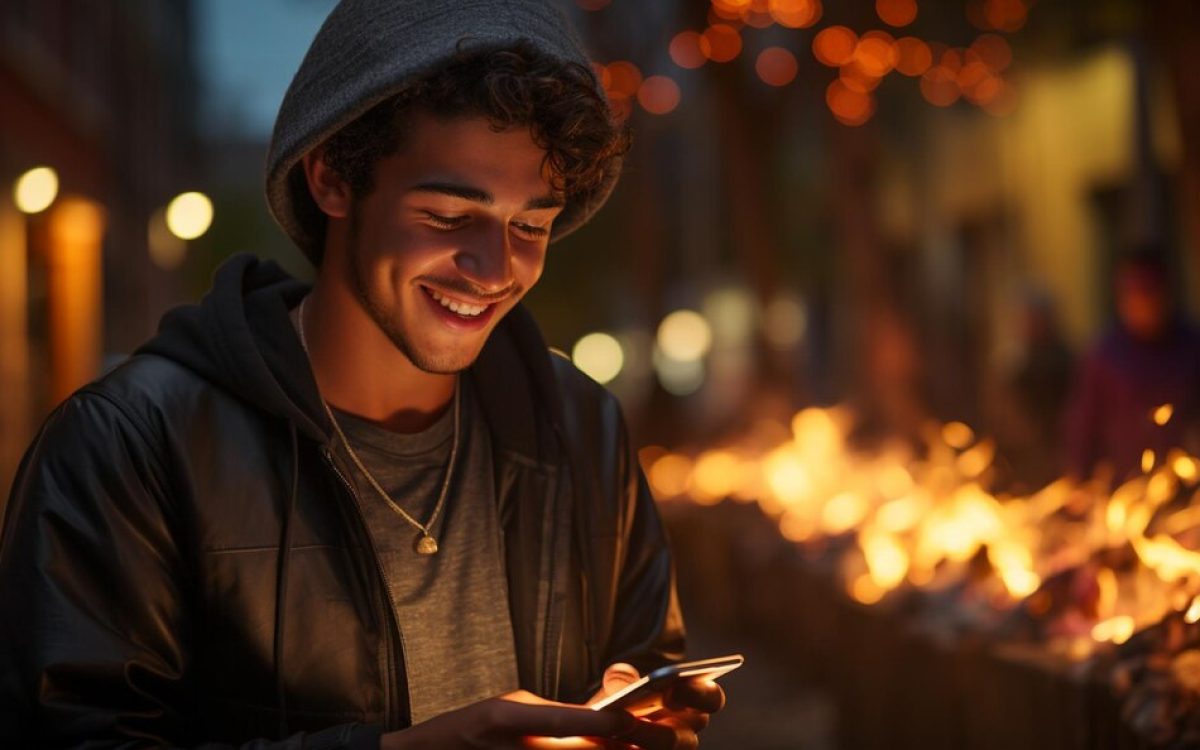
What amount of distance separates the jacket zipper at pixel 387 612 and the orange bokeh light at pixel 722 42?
13.2m

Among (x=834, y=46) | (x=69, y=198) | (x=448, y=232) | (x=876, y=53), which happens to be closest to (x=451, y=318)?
(x=448, y=232)

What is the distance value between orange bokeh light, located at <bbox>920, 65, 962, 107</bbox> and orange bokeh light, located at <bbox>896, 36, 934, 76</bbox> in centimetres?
20

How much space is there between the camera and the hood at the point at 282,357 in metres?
2.66

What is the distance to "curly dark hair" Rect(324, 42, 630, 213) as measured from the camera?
103 inches

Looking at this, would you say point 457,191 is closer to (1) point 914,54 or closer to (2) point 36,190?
(2) point 36,190

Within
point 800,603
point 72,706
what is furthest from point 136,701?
point 800,603

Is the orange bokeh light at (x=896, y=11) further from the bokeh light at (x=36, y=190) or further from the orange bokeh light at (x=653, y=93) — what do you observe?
the bokeh light at (x=36, y=190)

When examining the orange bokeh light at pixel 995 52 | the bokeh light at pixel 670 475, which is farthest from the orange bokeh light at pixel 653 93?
the bokeh light at pixel 670 475

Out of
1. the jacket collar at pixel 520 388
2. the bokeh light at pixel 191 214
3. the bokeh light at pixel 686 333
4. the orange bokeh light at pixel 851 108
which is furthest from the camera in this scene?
the bokeh light at pixel 686 333

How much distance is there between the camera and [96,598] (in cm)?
238

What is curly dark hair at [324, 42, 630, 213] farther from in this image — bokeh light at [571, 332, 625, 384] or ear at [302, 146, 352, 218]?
bokeh light at [571, 332, 625, 384]

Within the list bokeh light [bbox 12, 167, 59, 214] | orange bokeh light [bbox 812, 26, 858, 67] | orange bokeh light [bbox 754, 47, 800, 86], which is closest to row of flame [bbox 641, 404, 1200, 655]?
orange bokeh light [bbox 812, 26, 858, 67]

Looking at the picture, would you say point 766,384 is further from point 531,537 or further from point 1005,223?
point 531,537

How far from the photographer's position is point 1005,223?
19.0 metres
